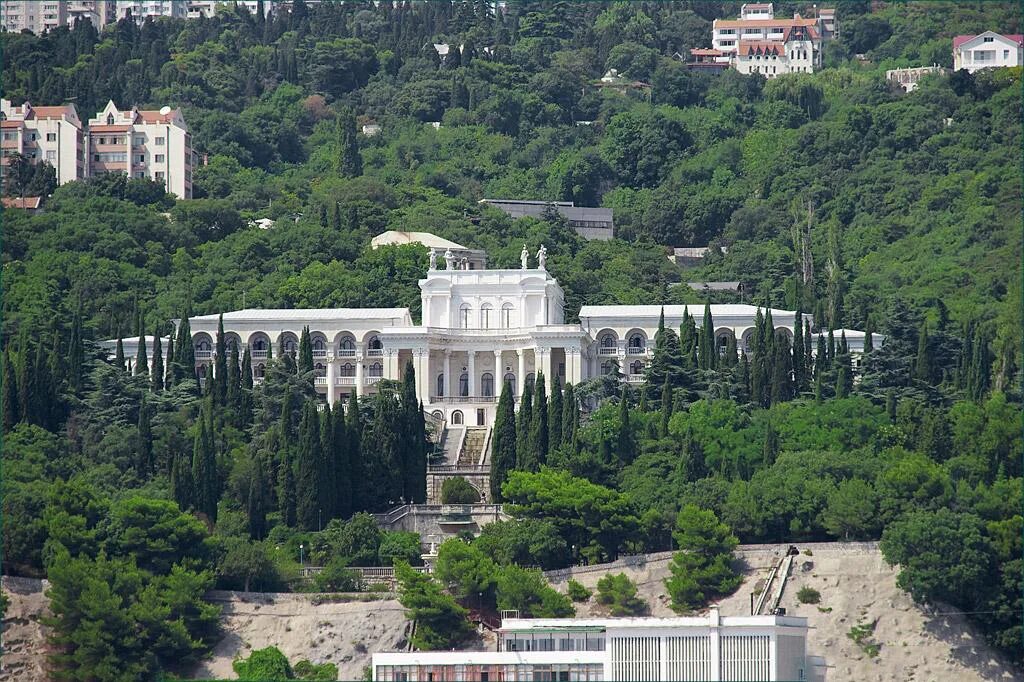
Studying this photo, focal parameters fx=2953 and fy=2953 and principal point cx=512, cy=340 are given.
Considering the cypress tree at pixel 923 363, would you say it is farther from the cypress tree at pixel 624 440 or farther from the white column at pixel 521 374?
the white column at pixel 521 374

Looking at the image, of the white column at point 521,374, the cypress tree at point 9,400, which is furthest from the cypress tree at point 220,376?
the white column at point 521,374

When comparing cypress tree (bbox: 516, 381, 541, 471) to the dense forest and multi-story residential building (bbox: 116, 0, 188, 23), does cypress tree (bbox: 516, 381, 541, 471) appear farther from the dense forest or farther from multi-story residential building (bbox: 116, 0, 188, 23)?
multi-story residential building (bbox: 116, 0, 188, 23)

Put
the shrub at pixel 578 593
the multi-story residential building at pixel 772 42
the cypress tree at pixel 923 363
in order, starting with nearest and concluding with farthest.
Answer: the shrub at pixel 578 593 → the cypress tree at pixel 923 363 → the multi-story residential building at pixel 772 42

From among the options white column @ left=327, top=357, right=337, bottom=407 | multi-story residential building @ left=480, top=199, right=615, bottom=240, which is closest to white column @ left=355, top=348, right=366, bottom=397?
white column @ left=327, top=357, right=337, bottom=407

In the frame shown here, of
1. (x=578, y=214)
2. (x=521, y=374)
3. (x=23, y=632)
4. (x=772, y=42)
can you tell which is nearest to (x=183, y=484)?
(x=23, y=632)

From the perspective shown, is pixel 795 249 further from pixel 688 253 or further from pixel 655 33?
pixel 655 33

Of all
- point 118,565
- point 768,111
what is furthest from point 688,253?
point 118,565
